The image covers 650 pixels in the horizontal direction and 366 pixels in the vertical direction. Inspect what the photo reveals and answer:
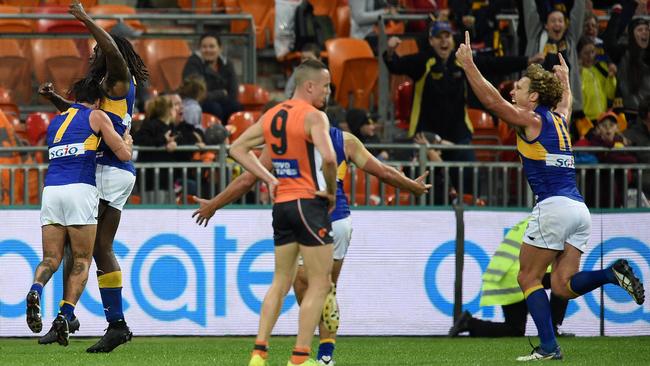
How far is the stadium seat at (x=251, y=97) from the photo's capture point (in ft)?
57.0

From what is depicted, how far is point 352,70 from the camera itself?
18297 millimetres

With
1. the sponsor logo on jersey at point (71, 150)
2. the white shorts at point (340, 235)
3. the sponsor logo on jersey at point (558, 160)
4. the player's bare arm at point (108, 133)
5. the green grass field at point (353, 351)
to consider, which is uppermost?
the player's bare arm at point (108, 133)

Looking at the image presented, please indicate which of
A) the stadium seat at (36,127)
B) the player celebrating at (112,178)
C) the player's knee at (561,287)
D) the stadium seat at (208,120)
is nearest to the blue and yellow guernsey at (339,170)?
the player's knee at (561,287)

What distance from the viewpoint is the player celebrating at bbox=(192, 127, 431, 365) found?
9328 mm

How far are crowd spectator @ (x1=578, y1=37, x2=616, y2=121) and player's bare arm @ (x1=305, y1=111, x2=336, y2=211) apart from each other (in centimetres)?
873

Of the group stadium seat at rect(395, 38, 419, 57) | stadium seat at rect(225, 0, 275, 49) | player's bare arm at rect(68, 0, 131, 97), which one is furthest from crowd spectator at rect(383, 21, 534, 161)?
player's bare arm at rect(68, 0, 131, 97)

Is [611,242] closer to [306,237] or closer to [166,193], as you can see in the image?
[166,193]

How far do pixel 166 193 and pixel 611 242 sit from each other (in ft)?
15.2

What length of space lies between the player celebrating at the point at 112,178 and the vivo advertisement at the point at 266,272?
1.94 m

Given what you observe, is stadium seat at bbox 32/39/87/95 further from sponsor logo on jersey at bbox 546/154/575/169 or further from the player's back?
the player's back

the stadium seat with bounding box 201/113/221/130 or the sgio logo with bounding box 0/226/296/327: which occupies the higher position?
the stadium seat with bounding box 201/113/221/130

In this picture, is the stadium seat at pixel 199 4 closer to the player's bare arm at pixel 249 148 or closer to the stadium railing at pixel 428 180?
the stadium railing at pixel 428 180

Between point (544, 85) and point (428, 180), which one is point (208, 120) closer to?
point (428, 180)

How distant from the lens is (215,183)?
13625 mm
